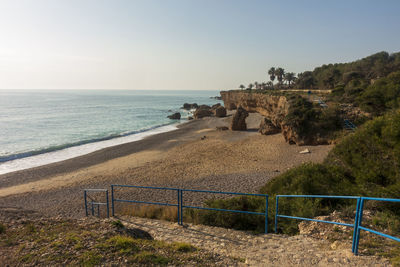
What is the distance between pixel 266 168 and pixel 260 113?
32.4m

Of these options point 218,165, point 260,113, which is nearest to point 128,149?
point 218,165

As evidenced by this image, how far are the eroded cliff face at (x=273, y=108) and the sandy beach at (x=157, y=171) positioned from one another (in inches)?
40.1

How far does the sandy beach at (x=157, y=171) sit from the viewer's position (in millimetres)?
13570

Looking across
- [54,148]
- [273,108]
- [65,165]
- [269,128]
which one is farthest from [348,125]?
[54,148]

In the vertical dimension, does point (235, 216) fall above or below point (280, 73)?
below

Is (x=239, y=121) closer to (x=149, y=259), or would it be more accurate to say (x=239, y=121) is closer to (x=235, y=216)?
(x=235, y=216)

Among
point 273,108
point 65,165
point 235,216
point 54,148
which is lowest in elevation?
point 65,165

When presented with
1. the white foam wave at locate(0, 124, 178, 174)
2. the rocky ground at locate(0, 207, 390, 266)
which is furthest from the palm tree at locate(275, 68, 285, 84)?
the rocky ground at locate(0, 207, 390, 266)

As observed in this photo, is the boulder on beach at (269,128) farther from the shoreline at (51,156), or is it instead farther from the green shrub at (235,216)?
the green shrub at (235,216)

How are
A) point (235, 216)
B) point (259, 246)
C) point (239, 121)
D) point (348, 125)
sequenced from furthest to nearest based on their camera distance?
point (239, 121), point (348, 125), point (235, 216), point (259, 246)

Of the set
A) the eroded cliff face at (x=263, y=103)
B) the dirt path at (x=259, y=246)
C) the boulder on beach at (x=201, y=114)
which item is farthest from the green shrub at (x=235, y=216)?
the boulder on beach at (x=201, y=114)

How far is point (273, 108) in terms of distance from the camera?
1468 inches

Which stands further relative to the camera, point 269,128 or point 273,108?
point 273,108

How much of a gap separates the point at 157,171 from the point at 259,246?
13.2m
